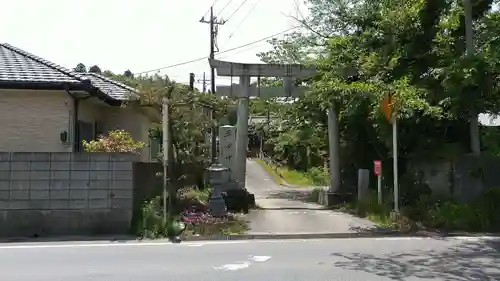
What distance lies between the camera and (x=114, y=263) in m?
8.62

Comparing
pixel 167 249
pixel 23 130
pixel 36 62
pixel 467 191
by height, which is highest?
pixel 36 62

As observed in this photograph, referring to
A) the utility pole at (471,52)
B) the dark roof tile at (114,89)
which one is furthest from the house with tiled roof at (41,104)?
the utility pole at (471,52)

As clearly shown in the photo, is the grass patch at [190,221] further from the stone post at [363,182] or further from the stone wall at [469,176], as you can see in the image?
the stone wall at [469,176]

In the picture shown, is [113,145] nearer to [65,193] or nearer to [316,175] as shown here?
[65,193]

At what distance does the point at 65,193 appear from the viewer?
38.8 feet

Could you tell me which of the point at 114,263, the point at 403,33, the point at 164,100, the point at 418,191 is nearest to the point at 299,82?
the point at 403,33

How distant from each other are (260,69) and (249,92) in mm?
967

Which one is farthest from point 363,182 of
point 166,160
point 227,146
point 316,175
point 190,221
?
point 316,175

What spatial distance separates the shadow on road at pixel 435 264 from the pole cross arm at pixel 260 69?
34.2 feet

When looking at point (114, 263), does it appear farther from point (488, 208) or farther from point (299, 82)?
point (299, 82)

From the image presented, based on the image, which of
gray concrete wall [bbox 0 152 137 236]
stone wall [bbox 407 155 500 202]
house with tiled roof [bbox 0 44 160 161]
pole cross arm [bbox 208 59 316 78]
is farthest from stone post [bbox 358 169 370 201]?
gray concrete wall [bbox 0 152 137 236]

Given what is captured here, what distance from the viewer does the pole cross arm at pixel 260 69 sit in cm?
1864

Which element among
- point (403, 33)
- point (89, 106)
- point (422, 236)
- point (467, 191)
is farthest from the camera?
point (89, 106)

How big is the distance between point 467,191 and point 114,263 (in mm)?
9941
